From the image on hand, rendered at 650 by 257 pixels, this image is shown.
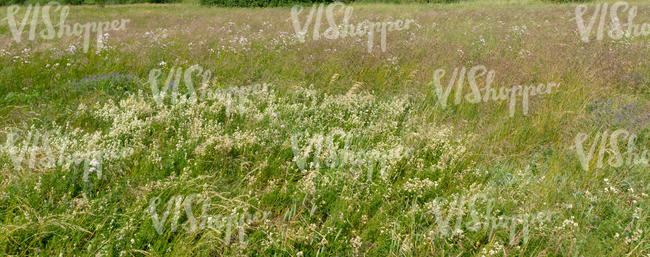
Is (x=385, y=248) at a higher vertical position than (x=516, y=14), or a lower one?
lower

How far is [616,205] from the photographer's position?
3250mm

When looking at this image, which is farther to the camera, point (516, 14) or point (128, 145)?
point (516, 14)

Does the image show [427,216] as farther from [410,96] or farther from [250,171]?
[410,96]

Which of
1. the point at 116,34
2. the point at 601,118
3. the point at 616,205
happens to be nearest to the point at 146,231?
the point at 616,205

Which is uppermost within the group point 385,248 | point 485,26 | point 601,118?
point 485,26

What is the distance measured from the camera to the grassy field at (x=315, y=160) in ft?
9.04

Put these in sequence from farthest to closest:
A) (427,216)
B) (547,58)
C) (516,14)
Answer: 1. (516,14)
2. (547,58)
3. (427,216)

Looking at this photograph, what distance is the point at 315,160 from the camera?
3.78 metres

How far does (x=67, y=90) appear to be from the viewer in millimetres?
5469

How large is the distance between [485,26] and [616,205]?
9493 millimetres

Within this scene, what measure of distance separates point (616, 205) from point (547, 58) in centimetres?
497

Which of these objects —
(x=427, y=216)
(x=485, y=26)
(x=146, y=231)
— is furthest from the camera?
(x=485, y=26)

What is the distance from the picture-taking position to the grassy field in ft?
9.04

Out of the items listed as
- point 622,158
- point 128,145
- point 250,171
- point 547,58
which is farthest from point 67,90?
point 547,58
